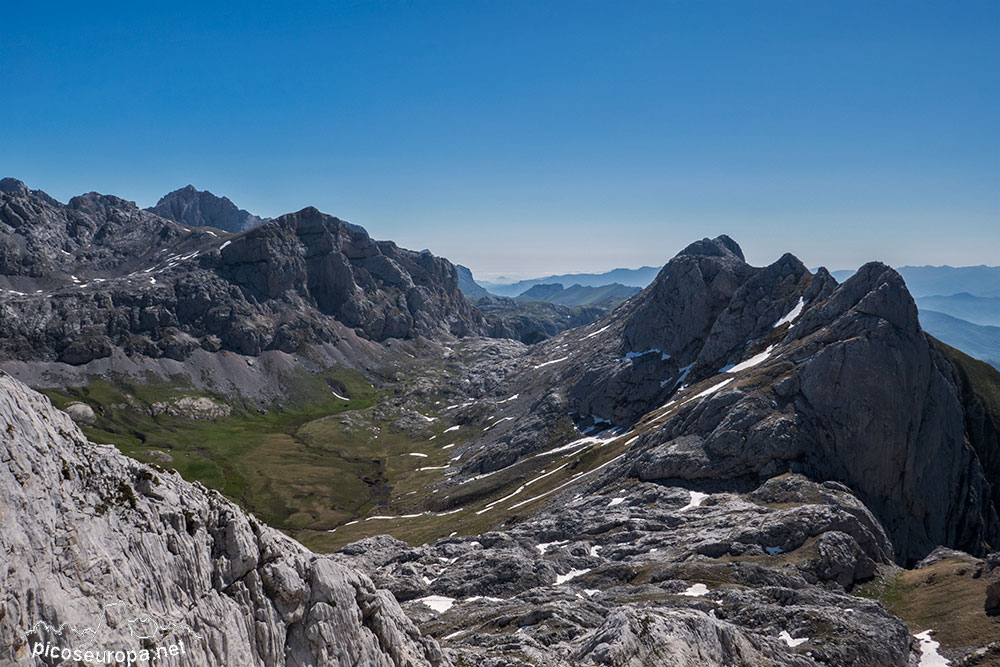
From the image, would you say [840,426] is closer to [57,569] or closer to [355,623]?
[355,623]

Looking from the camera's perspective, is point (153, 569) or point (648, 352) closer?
point (153, 569)

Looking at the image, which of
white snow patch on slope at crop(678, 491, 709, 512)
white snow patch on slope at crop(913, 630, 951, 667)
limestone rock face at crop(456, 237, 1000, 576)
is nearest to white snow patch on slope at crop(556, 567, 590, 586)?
white snow patch on slope at crop(678, 491, 709, 512)

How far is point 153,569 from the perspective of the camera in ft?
75.6

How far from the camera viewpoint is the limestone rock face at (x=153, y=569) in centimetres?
1900

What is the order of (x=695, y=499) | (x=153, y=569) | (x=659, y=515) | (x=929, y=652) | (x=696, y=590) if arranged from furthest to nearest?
1. (x=695, y=499)
2. (x=659, y=515)
3. (x=696, y=590)
4. (x=929, y=652)
5. (x=153, y=569)

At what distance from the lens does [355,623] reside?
2914 centimetres

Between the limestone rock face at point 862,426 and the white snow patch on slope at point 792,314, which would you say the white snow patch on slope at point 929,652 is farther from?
the white snow patch on slope at point 792,314

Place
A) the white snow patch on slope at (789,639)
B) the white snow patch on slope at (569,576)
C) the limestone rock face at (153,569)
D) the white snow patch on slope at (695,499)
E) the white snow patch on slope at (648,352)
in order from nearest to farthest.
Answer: the limestone rock face at (153,569), the white snow patch on slope at (789,639), the white snow patch on slope at (569,576), the white snow patch on slope at (695,499), the white snow patch on slope at (648,352)

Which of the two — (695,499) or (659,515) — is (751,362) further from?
(659,515)

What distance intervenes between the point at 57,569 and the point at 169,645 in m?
5.26

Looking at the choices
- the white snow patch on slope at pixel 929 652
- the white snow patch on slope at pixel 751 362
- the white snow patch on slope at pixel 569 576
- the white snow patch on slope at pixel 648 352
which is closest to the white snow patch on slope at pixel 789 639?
the white snow patch on slope at pixel 929 652

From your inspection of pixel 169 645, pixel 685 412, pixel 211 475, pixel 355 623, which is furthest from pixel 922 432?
pixel 211 475

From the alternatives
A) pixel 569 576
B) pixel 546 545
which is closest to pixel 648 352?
pixel 546 545

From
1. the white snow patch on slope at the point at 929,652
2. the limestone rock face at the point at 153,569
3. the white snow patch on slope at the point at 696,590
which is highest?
the limestone rock face at the point at 153,569
